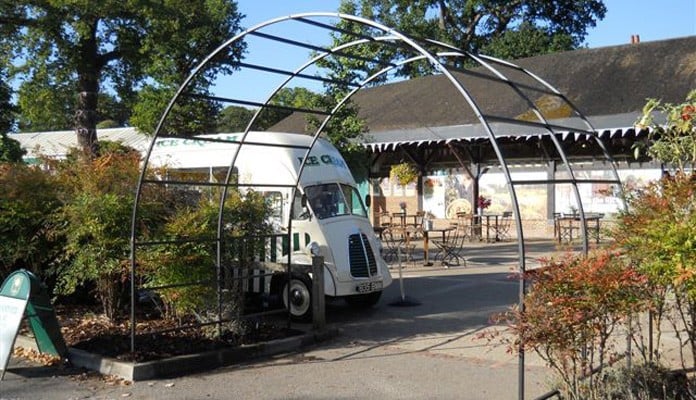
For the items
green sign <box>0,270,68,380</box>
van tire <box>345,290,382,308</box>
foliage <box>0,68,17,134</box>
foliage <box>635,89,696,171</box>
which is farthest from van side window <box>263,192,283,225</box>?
foliage <box>0,68,17,134</box>

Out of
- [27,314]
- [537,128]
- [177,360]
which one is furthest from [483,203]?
[27,314]

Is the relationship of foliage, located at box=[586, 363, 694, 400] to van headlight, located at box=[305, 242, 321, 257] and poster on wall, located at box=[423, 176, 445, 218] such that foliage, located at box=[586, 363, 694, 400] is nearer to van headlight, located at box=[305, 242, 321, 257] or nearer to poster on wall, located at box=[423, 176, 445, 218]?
van headlight, located at box=[305, 242, 321, 257]

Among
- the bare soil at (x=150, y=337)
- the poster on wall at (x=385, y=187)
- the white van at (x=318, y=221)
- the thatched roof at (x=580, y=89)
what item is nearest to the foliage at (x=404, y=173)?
the poster on wall at (x=385, y=187)

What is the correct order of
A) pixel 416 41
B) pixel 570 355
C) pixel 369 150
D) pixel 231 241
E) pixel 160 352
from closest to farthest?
pixel 570 355 < pixel 416 41 < pixel 160 352 < pixel 231 241 < pixel 369 150

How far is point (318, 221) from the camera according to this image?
1090 cm

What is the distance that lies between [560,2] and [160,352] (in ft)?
145

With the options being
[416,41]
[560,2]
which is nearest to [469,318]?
[416,41]

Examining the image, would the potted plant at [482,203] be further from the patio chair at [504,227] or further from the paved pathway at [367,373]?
the paved pathway at [367,373]

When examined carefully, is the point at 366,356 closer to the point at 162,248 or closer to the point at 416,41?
the point at 162,248

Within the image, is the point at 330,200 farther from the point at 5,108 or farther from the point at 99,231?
the point at 5,108

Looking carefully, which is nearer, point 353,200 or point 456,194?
point 353,200

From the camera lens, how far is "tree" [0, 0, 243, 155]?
1891cm

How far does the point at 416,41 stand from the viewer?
6430 mm

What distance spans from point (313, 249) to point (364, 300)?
1.54 meters
